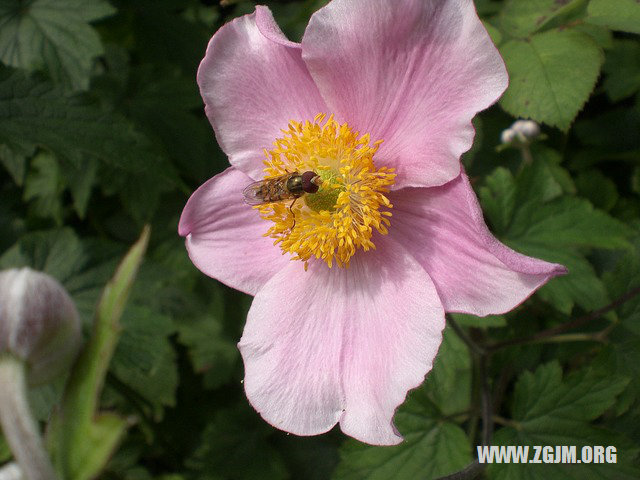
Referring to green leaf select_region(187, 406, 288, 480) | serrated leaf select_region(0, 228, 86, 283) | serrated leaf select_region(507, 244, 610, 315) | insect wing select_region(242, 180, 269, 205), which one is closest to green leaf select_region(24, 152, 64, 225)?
serrated leaf select_region(0, 228, 86, 283)

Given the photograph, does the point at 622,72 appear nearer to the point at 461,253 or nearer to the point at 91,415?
the point at 461,253

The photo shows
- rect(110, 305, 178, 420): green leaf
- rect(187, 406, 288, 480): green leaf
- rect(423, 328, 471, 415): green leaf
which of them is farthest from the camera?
rect(187, 406, 288, 480): green leaf

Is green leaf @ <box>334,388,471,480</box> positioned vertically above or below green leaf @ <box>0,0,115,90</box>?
below

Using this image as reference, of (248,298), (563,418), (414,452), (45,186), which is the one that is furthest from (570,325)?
(45,186)

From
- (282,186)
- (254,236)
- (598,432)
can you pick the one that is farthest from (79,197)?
(598,432)

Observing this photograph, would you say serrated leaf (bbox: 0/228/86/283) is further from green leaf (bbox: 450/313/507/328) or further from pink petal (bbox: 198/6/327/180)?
green leaf (bbox: 450/313/507/328)

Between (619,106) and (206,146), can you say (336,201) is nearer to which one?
(206,146)

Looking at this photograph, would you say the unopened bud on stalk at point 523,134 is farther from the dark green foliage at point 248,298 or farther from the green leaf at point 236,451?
the green leaf at point 236,451

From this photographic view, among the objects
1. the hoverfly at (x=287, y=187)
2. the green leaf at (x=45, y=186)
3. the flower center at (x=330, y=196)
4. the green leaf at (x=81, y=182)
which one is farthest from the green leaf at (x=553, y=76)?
the green leaf at (x=45, y=186)
